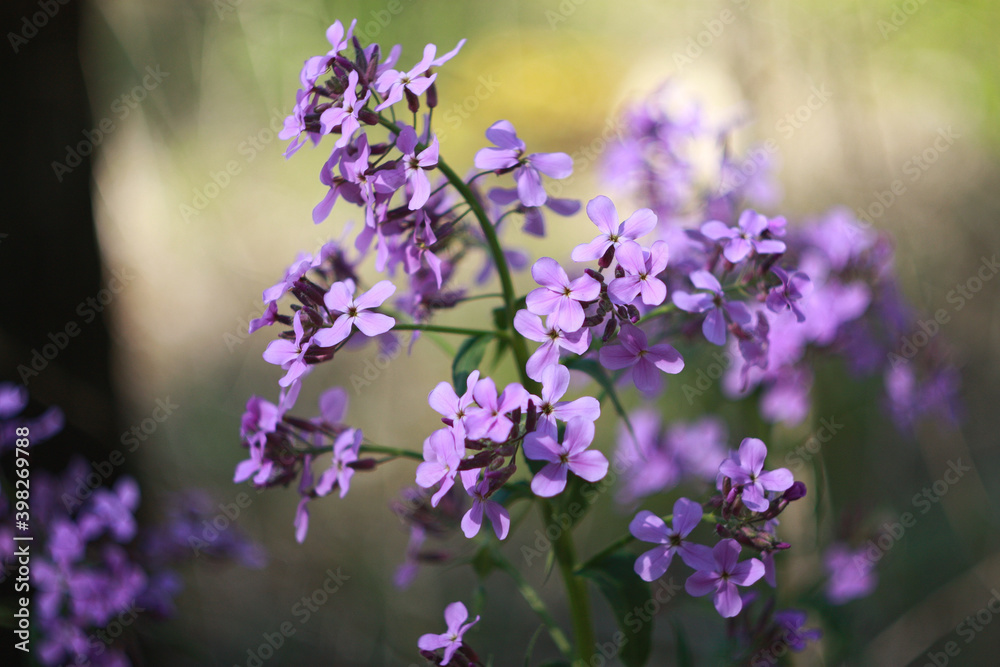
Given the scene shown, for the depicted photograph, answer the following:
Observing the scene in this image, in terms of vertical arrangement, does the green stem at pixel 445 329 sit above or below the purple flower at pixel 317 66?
below

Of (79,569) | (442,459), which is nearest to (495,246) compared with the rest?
(442,459)

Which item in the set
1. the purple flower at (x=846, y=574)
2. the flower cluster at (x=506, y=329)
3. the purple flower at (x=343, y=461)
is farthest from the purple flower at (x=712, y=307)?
the purple flower at (x=846, y=574)

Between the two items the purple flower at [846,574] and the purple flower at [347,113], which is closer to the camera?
the purple flower at [347,113]

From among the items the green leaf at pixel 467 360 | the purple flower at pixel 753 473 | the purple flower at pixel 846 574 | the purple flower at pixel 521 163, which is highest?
the purple flower at pixel 521 163
